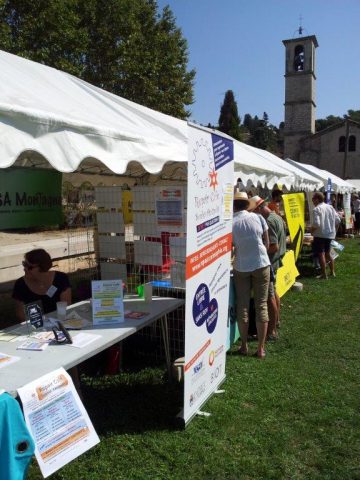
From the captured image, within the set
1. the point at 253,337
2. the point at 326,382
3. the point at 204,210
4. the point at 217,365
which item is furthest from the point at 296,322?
the point at 204,210

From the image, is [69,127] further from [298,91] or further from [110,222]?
[298,91]

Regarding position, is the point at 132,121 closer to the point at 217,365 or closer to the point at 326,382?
the point at 217,365

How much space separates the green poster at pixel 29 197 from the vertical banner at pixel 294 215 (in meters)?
4.01

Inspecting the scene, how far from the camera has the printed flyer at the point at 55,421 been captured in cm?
195

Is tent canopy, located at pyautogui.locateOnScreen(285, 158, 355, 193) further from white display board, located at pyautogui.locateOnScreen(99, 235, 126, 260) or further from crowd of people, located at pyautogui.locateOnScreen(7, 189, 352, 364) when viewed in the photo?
white display board, located at pyautogui.locateOnScreen(99, 235, 126, 260)

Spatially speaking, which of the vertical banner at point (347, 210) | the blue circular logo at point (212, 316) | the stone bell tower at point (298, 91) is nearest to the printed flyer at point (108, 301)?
the blue circular logo at point (212, 316)

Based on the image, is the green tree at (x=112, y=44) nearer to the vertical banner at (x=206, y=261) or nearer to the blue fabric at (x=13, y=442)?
the vertical banner at (x=206, y=261)

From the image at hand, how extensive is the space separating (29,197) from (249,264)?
2.50 meters

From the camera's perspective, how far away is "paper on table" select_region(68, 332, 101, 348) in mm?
2699

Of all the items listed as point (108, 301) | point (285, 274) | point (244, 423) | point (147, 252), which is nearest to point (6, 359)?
point (108, 301)

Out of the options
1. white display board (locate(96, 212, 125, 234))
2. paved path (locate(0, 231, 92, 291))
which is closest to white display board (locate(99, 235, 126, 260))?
white display board (locate(96, 212, 125, 234))

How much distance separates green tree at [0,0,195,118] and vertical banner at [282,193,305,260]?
10.6m

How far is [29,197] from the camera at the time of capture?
4582 millimetres

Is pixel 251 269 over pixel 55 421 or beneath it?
over
